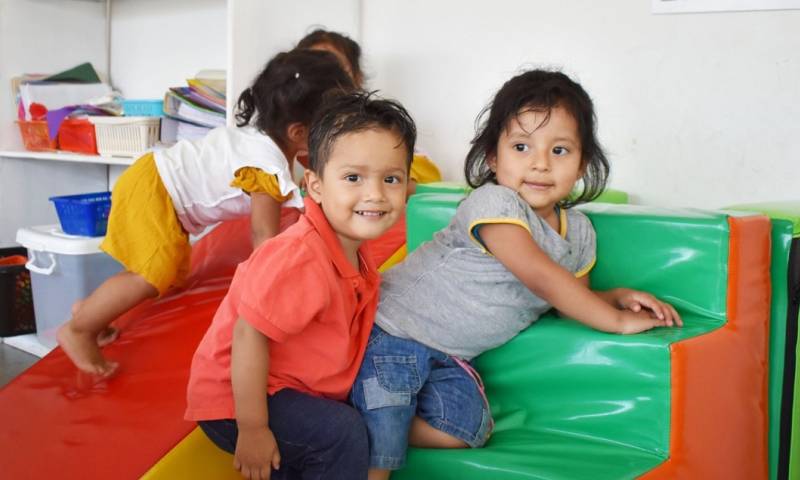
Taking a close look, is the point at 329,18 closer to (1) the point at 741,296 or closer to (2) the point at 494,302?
(2) the point at 494,302

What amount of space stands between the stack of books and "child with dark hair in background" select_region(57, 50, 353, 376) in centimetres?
58

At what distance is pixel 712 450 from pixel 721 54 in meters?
0.97

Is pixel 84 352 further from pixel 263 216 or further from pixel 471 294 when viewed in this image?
pixel 471 294

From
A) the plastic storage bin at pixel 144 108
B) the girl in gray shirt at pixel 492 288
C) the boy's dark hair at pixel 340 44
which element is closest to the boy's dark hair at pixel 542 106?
the girl in gray shirt at pixel 492 288

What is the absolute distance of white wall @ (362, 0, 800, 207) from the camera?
1.60m

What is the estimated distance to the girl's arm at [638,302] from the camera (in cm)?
106

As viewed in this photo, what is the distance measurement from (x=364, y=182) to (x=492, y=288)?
26 cm

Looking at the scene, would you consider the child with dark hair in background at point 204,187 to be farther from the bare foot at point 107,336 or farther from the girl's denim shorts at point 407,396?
→ the girl's denim shorts at point 407,396

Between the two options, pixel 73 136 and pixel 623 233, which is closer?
pixel 623 233

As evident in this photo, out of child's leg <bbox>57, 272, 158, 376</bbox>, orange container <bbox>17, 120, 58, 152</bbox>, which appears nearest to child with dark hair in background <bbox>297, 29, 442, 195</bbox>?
child's leg <bbox>57, 272, 158, 376</bbox>

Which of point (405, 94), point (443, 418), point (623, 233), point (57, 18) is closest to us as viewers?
point (443, 418)

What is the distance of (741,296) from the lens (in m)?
1.06

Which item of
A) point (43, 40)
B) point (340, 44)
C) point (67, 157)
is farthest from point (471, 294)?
point (43, 40)

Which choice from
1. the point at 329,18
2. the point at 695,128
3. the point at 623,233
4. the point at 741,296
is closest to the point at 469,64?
the point at 329,18
